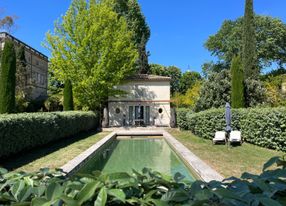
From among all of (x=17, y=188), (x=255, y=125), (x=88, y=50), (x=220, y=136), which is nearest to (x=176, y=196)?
(x=17, y=188)

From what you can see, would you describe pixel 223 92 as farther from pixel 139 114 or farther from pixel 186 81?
pixel 186 81

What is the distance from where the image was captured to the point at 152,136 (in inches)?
997

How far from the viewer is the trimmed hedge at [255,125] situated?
40.1ft

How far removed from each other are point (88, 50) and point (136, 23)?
15.8 meters

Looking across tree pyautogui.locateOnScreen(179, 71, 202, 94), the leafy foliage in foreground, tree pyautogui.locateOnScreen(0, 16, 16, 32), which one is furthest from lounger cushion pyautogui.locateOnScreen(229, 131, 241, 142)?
tree pyautogui.locateOnScreen(179, 71, 202, 94)

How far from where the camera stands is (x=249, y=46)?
2658cm

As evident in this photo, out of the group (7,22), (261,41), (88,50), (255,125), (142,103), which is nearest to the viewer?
(255,125)

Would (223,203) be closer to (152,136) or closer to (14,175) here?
(14,175)

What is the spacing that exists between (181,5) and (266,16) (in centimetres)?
2254

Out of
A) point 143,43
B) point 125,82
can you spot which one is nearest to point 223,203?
point 125,82

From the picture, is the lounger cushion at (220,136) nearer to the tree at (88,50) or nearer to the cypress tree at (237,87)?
the cypress tree at (237,87)

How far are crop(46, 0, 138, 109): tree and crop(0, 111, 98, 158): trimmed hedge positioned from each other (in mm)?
10487

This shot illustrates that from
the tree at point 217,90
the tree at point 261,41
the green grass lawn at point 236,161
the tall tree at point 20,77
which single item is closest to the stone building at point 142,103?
the tall tree at point 20,77

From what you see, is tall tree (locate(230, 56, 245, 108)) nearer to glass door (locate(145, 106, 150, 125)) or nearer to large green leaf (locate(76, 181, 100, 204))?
glass door (locate(145, 106, 150, 125))
